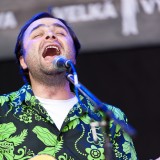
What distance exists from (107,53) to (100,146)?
3.92 feet

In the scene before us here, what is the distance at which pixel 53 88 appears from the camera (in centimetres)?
311

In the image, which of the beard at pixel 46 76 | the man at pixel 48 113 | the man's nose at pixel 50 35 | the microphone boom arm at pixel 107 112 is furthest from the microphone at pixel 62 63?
the man's nose at pixel 50 35

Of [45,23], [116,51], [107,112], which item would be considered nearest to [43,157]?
[107,112]

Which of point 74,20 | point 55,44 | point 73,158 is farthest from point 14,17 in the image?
point 73,158

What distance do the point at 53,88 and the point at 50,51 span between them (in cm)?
22

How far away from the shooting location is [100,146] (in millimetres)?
2859

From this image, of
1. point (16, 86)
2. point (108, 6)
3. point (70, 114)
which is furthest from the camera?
point (16, 86)

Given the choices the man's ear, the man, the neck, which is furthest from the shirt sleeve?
the man's ear

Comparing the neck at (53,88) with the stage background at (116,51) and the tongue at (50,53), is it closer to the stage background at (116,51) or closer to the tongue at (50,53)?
the tongue at (50,53)

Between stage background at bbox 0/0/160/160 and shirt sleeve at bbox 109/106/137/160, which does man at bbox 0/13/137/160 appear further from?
stage background at bbox 0/0/160/160

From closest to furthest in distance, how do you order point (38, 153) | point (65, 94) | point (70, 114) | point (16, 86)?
point (38, 153) → point (70, 114) → point (65, 94) → point (16, 86)

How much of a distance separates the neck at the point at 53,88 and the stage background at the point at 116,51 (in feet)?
2.75

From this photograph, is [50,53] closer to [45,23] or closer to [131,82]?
[45,23]

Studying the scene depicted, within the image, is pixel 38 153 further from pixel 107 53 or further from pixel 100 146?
pixel 107 53
